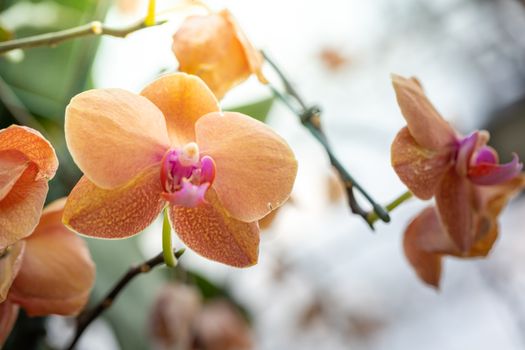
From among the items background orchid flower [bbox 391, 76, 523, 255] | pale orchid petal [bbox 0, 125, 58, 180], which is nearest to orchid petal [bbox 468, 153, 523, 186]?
background orchid flower [bbox 391, 76, 523, 255]

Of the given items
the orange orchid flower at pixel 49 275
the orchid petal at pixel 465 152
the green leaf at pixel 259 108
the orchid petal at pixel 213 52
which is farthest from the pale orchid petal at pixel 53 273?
the green leaf at pixel 259 108

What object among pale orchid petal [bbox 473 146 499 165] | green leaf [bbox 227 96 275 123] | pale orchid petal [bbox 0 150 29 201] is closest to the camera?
pale orchid petal [bbox 0 150 29 201]

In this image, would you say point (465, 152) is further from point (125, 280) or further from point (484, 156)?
point (125, 280)

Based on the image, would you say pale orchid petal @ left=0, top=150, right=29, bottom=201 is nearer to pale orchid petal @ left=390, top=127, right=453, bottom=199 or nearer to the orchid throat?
the orchid throat

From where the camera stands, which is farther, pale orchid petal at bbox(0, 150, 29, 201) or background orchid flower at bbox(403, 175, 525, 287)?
background orchid flower at bbox(403, 175, 525, 287)

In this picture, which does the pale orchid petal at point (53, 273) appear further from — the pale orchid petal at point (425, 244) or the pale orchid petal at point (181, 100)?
the pale orchid petal at point (425, 244)

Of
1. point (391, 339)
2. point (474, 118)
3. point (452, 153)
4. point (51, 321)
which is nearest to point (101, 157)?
point (452, 153)

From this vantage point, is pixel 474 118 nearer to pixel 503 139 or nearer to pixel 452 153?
pixel 503 139
